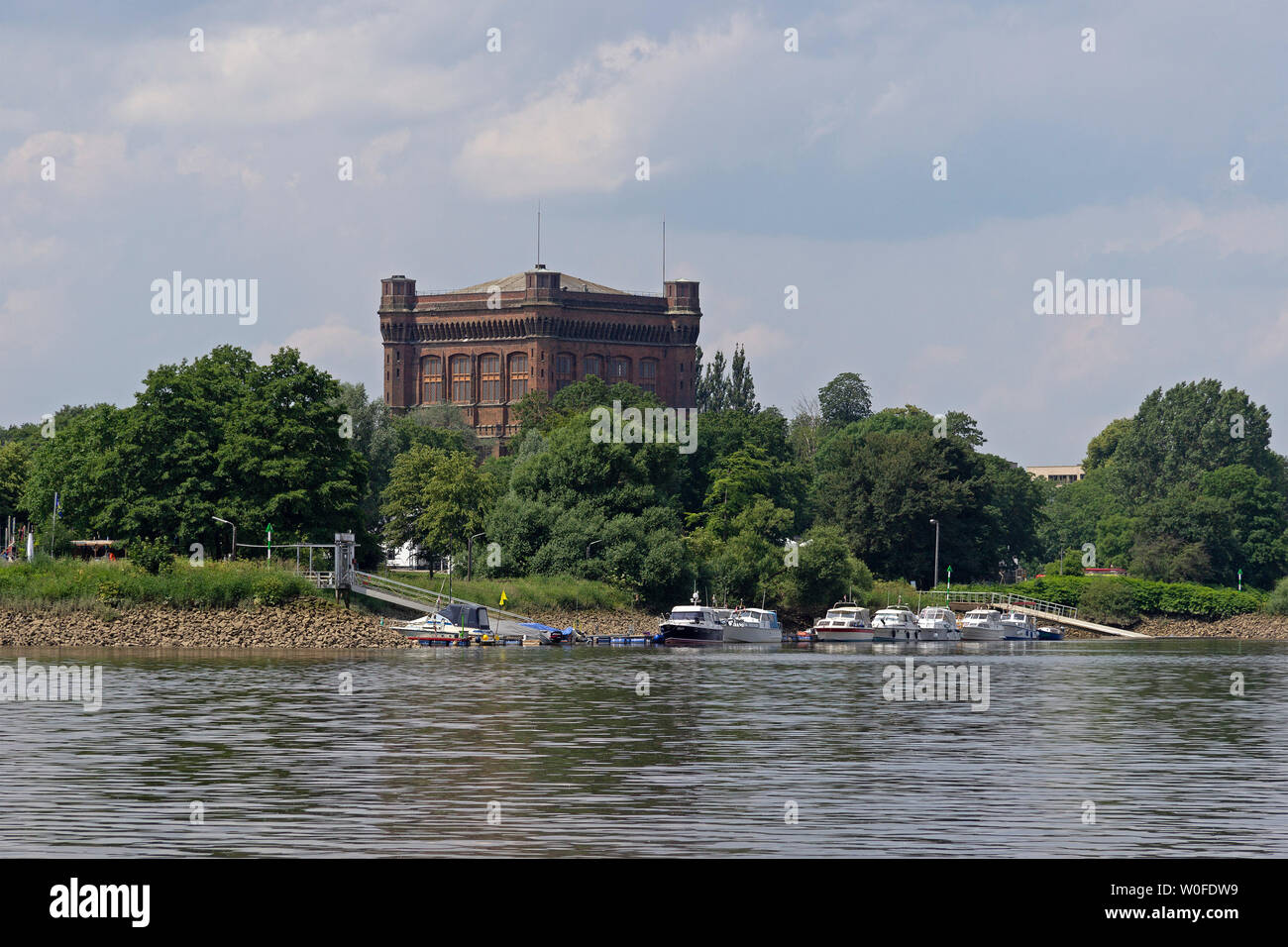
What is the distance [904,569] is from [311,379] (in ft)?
265

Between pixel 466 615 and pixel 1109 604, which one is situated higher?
pixel 466 615

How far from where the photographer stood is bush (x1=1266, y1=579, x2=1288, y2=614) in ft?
580

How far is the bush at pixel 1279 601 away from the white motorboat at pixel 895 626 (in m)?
50.8

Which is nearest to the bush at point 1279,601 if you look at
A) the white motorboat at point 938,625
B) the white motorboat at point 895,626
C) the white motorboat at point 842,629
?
the white motorboat at point 938,625

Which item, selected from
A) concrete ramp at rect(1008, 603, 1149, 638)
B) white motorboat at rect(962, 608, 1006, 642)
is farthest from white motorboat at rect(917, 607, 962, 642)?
concrete ramp at rect(1008, 603, 1149, 638)

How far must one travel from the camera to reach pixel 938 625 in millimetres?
143750

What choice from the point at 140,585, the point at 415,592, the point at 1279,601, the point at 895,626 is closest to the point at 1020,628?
the point at 895,626

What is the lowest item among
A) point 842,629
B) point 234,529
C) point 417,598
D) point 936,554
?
point 842,629

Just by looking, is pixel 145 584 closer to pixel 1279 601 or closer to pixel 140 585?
pixel 140 585

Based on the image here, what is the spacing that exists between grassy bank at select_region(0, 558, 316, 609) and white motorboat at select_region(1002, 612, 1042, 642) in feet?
253

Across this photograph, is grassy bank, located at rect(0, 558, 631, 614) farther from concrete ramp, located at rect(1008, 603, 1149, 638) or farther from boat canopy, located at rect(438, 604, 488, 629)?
concrete ramp, located at rect(1008, 603, 1149, 638)

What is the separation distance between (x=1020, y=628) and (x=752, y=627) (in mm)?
45086
